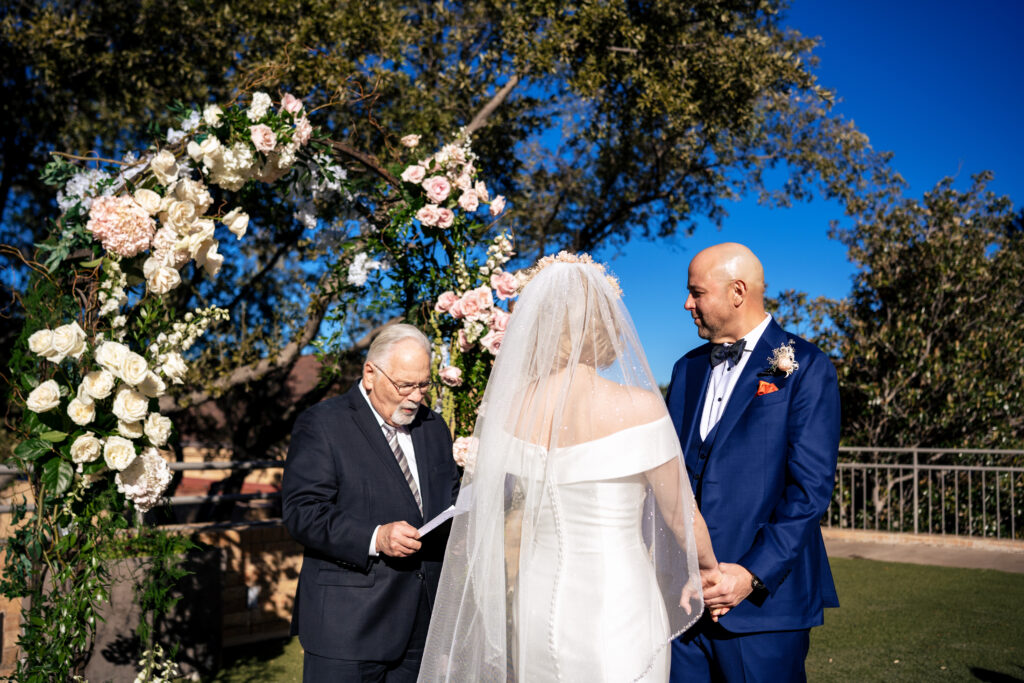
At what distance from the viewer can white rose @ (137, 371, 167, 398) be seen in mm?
3404

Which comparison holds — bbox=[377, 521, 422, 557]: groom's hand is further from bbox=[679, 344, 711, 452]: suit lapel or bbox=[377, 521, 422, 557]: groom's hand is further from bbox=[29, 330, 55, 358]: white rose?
bbox=[29, 330, 55, 358]: white rose

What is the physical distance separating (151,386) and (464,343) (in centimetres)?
161

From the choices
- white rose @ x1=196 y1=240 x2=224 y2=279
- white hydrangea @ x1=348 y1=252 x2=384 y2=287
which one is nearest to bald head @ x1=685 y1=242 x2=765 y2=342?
white hydrangea @ x1=348 y1=252 x2=384 y2=287

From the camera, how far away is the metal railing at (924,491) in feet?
34.4

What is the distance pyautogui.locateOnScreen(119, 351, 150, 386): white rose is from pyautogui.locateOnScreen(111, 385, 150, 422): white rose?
2.7 inches

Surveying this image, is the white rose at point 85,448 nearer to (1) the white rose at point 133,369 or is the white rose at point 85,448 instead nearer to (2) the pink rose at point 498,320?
(1) the white rose at point 133,369

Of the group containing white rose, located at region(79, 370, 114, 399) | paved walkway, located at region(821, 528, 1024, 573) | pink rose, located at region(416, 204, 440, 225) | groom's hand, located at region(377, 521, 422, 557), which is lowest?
paved walkway, located at region(821, 528, 1024, 573)

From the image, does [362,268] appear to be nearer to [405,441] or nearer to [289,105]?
[289,105]

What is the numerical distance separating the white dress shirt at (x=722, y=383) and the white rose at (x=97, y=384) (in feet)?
8.48

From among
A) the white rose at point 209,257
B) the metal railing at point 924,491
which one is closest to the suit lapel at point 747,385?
the white rose at point 209,257

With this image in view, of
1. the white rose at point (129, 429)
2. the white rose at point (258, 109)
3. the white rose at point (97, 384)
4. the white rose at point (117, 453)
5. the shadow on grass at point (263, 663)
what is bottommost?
the shadow on grass at point (263, 663)

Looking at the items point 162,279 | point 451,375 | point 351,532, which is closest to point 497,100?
point 451,375

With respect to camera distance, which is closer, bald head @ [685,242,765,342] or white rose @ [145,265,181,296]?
bald head @ [685,242,765,342]

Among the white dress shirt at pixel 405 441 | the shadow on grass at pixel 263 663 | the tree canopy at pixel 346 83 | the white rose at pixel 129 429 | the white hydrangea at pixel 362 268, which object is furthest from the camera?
the tree canopy at pixel 346 83
